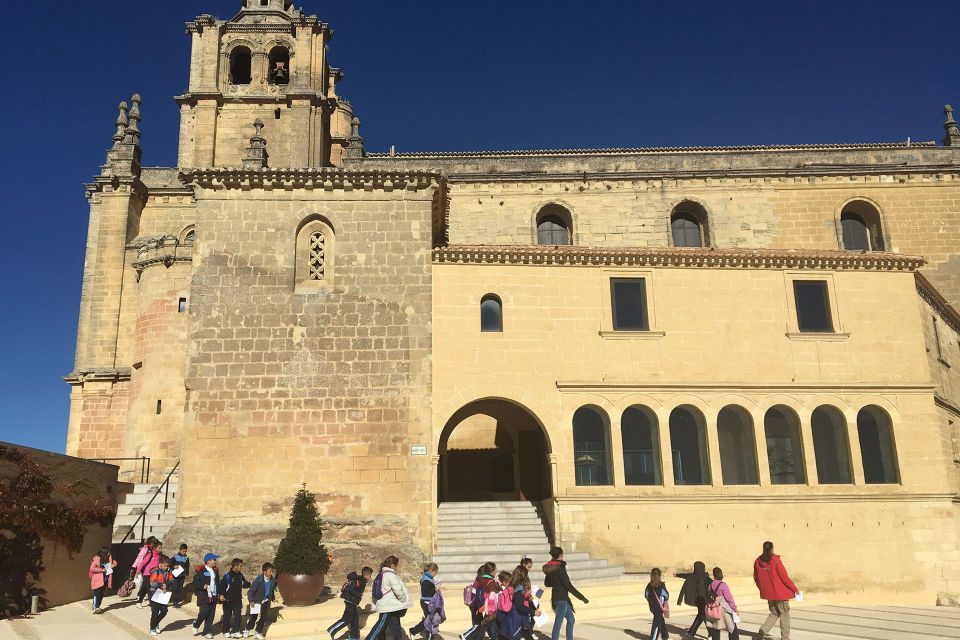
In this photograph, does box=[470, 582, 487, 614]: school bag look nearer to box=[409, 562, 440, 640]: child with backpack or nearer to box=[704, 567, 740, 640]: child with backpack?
box=[409, 562, 440, 640]: child with backpack

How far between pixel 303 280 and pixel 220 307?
1965 mm

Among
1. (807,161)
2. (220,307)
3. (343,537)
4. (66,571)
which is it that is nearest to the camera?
(66,571)

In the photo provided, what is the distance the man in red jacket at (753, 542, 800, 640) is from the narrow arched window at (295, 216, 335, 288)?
36.3 ft

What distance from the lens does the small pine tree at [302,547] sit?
1366cm

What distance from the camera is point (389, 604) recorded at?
33.9 ft

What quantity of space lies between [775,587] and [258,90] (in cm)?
2930

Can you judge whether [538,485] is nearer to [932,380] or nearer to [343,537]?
[343,537]

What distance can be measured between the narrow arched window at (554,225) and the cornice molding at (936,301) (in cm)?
1248

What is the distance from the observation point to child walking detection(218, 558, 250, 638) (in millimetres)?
11914

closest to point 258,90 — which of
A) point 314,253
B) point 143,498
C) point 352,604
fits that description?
point 314,253

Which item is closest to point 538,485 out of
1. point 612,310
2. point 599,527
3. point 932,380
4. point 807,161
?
point 599,527

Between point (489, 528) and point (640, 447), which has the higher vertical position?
point (640, 447)

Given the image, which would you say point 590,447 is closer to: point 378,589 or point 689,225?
point 378,589

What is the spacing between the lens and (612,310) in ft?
60.0
